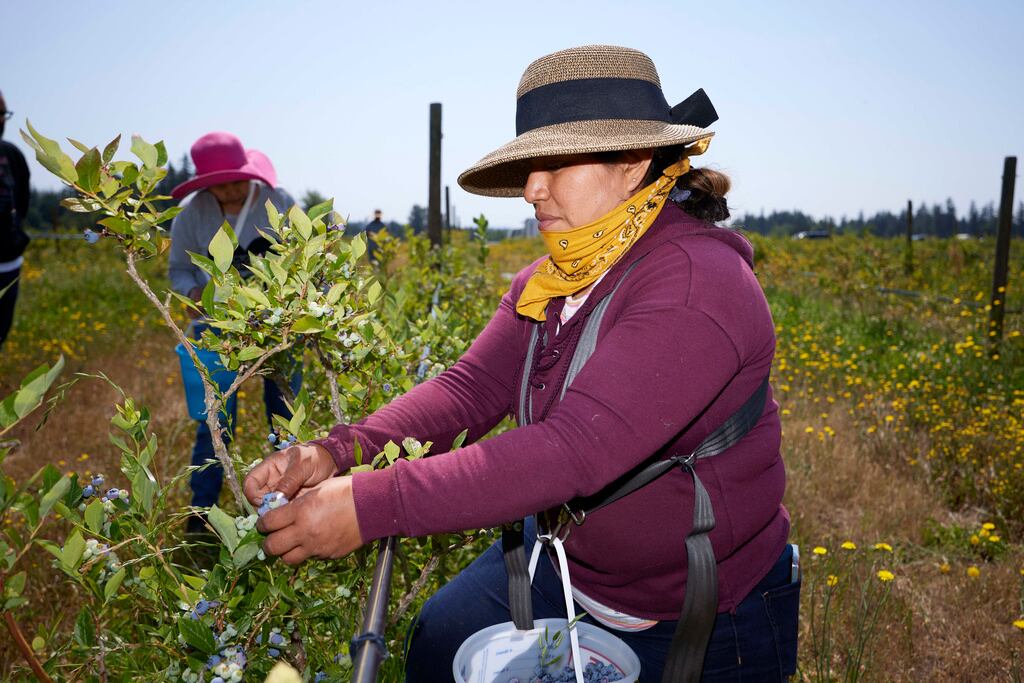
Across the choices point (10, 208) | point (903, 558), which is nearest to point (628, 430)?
point (903, 558)

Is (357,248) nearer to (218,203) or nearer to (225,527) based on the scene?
(225,527)

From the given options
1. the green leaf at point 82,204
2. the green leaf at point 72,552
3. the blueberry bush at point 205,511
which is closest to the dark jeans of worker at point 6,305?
the blueberry bush at point 205,511

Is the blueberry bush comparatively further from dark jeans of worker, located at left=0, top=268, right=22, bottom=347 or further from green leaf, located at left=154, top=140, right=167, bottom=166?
dark jeans of worker, located at left=0, top=268, right=22, bottom=347

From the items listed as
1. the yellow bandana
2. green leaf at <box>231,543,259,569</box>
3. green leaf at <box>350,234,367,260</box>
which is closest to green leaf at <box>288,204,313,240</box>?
green leaf at <box>350,234,367,260</box>

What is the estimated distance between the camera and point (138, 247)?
3.87ft

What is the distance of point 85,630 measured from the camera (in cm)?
102

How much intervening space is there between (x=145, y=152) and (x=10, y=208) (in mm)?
2866

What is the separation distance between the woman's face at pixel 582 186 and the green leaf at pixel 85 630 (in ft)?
3.25

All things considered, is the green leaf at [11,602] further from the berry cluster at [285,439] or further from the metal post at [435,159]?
the metal post at [435,159]

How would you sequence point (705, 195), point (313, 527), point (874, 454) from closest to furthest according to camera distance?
point (313, 527) < point (705, 195) < point (874, 454)

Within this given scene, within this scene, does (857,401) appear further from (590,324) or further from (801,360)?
(590,324)

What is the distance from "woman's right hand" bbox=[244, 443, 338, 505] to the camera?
3.63 ft

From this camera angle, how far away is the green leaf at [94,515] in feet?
3.13

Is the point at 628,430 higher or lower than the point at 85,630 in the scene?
higher
